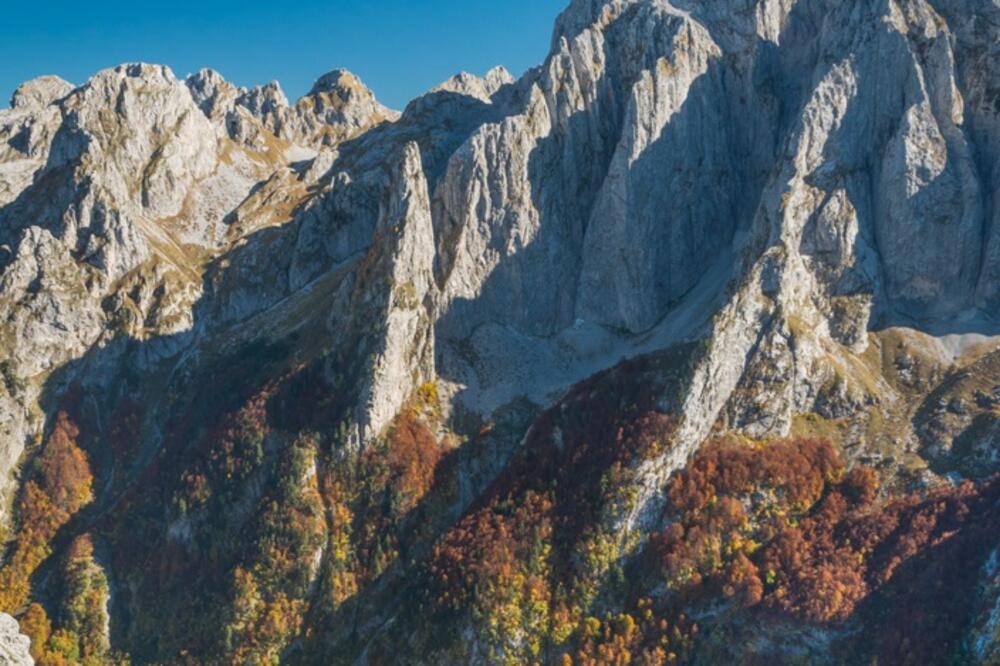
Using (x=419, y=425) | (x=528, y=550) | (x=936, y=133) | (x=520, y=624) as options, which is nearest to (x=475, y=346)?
(x=419, y=425)

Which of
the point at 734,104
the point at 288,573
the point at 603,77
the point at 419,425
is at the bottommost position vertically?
the point at 288,573

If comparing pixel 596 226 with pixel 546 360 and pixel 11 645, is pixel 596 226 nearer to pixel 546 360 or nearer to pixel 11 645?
pixel 546 360

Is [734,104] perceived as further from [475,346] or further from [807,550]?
[807,550]

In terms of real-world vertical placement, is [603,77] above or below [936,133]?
above

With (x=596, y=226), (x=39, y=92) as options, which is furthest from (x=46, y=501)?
(x=39, y=92)

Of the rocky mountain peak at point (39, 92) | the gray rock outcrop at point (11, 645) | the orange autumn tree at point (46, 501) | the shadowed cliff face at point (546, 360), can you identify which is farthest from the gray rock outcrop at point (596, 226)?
the rocky mountain peak at point (39, 92)

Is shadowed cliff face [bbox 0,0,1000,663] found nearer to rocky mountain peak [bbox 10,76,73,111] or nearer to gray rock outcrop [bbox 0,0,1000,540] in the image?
gray rock outcrop [bbox 0,0,1000,540]

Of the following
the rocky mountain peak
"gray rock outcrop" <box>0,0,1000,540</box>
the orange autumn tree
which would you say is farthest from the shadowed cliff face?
the rocky mountain peak

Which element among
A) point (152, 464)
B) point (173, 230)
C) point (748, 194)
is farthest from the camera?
point (173, 230)
